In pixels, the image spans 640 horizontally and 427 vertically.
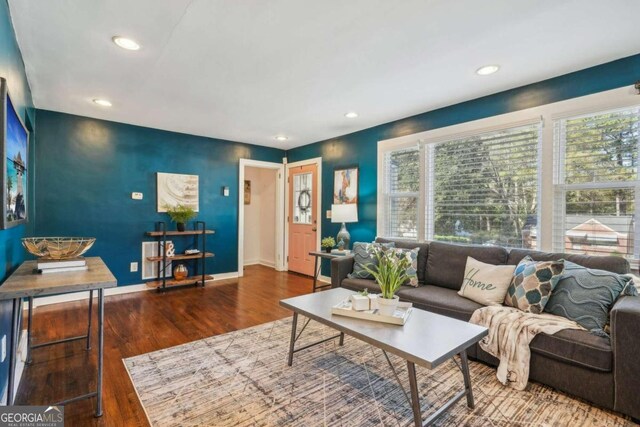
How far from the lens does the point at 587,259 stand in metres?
2.30

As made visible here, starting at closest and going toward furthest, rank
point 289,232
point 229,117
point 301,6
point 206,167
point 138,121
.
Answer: point 301,6
point 229,117
point 138,121
point 206,167
point 289,232

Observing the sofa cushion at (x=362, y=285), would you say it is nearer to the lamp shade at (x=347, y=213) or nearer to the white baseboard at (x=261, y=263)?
the lamp shade at (x=347, y=213)

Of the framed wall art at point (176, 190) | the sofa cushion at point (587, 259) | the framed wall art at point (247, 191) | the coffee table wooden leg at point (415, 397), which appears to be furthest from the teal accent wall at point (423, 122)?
the coffee table wooden leg at point (415, 397)

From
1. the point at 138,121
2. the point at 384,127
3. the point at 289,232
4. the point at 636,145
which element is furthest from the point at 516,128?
the point at 138,121

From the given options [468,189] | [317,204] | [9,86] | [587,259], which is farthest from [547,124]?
[9,86]

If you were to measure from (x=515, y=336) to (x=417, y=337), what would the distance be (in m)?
0.89

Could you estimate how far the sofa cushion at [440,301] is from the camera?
7.95 feet

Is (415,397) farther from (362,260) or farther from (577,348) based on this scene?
(362,260)

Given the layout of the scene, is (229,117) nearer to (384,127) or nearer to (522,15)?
(384,127)

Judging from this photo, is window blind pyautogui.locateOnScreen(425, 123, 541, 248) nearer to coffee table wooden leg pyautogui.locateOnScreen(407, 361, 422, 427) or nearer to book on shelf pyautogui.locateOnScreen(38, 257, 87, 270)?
coffee table wooden leg pyautogui.locateOnScreen(407, 361, 422, 427)

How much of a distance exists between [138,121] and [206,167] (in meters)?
1.14

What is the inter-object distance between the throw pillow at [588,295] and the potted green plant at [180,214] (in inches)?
168

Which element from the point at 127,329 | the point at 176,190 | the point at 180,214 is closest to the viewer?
the point at 127,329

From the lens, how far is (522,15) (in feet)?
6.20
